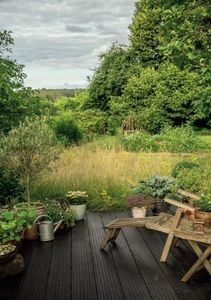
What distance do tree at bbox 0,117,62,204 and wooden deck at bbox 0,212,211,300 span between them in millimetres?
931

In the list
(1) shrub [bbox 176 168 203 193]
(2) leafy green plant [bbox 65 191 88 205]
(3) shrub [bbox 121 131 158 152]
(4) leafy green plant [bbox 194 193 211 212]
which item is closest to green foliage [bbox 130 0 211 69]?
(1) shrub [bbox 176 168 203 193]

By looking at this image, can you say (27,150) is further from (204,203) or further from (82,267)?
(204,203)

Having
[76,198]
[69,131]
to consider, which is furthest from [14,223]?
[69,131]

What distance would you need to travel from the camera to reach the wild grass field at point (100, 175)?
6.23 metres

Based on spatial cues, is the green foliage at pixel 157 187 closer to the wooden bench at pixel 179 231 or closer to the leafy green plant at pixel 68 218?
the leafy green plant at pixel 68 218

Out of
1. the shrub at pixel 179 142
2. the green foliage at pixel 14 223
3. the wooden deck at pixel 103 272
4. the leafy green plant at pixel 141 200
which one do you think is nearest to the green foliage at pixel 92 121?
the shrub at pixel 179 142

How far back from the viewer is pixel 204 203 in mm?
3703

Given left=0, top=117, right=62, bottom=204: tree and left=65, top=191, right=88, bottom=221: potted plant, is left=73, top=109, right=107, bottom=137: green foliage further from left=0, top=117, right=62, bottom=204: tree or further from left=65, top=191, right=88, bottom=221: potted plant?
left=0, top=117, right=62, bottom=204: tree

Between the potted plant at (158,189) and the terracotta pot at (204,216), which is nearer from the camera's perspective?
the terracotta pot at (204,216)

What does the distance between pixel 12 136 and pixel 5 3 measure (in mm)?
2033

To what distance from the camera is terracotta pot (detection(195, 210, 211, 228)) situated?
3.66 metres

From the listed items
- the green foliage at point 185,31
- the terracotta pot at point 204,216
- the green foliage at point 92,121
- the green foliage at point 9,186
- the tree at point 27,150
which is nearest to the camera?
the terracotta pot at point 204,216

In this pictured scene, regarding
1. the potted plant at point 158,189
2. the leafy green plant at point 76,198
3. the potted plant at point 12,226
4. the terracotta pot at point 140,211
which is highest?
the potted plant at point 12,226

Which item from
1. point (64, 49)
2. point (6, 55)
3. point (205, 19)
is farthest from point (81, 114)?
point (205, 19)
